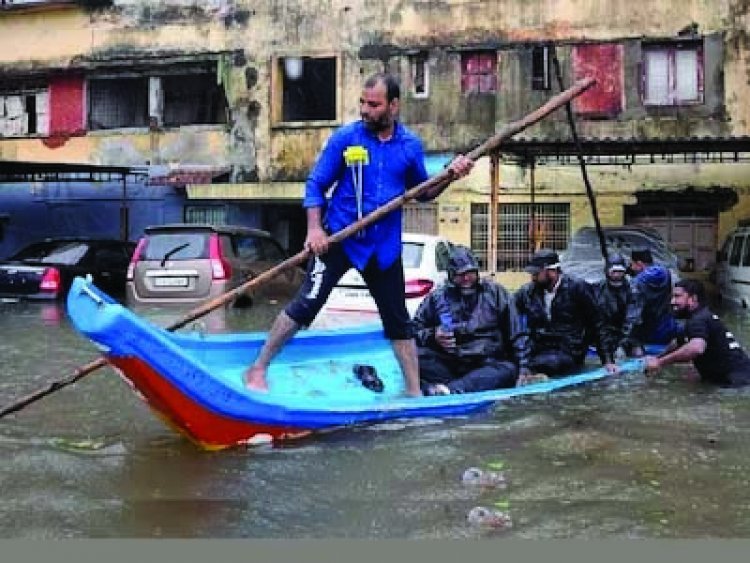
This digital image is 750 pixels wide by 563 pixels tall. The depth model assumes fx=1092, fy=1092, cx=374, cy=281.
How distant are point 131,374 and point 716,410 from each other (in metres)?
4.62

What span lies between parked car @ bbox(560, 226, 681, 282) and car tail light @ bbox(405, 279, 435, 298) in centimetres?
535

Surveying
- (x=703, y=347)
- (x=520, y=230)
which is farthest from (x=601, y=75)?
(x=703, y=347)

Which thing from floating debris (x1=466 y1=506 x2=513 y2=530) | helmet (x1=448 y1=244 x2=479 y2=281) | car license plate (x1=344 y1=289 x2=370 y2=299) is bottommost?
floating debris (x1=466 y1=506 x2=513 y2=530)

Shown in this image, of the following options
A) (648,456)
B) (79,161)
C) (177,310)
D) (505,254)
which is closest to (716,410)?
(648,456)

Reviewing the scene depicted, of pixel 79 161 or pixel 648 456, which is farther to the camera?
pixel 79 161

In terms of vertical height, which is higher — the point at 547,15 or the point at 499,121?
the point at 547,15

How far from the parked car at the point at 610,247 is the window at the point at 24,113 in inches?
669

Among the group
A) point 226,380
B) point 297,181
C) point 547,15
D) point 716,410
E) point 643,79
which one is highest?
point 547,15

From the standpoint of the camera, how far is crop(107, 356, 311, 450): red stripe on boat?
5984mm

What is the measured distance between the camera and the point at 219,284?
1562 cm

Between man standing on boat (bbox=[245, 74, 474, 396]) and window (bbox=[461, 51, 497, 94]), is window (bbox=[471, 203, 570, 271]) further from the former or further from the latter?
man standing on boat (bbox=[245, 74, 474, 396])

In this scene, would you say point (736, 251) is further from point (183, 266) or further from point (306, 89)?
point (306, 89)

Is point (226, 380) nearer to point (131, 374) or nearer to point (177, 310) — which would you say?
point (131, 374)

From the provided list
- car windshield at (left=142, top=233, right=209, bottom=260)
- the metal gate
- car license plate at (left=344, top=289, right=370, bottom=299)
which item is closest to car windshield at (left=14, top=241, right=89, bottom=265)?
car windshield at (left=142, top=233, right=209, bottom=260)
